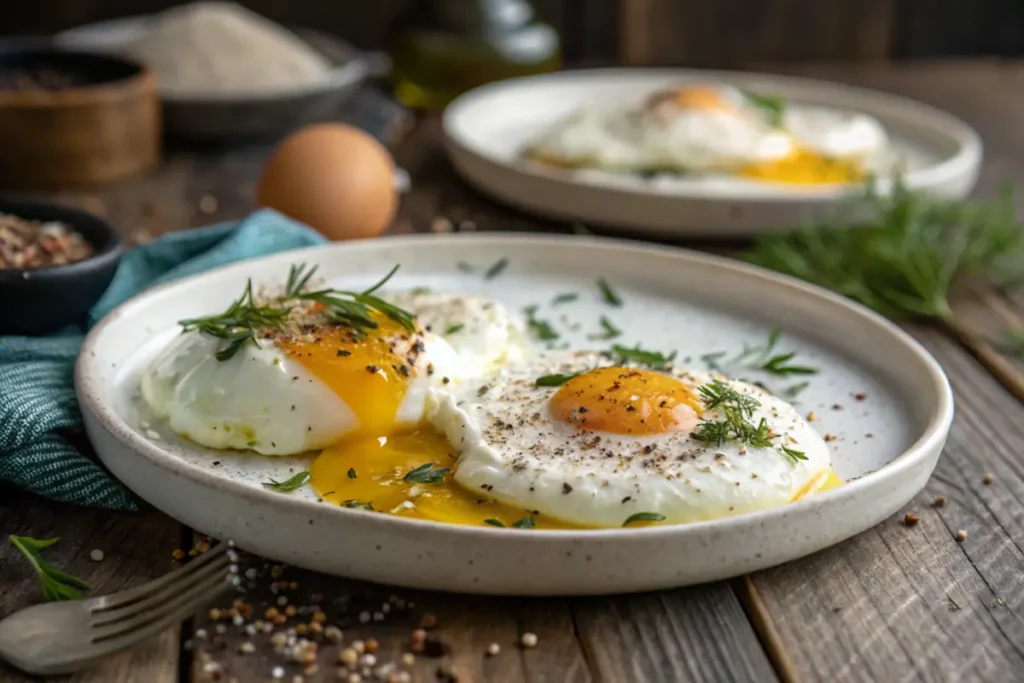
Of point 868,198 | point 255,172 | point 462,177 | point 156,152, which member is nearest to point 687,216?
point 868,198

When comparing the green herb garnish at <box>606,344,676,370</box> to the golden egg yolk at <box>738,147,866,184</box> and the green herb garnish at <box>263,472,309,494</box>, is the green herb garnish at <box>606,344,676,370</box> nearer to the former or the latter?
the green herb garnish at <box>263,472,309,494</box>

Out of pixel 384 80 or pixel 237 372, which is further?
pixel 384 80

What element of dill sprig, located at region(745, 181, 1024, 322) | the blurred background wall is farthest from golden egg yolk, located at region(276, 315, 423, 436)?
the blurred background wall

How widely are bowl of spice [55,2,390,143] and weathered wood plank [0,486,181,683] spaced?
185 centimetres

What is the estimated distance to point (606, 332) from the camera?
91.0 inches

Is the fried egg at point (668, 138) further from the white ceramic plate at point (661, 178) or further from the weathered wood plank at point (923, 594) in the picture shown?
→ the weathered wood plank at point (923, 594)

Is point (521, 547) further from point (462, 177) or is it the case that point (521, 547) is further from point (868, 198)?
point (462, 177)

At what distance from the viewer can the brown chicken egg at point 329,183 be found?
2.83 m

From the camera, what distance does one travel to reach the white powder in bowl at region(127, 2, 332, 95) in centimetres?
362

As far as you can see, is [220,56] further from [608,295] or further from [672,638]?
[672,638]

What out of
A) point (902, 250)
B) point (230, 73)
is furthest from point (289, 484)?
point (230, 73)

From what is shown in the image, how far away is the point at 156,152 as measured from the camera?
345cm

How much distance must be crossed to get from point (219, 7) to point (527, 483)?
286 cm

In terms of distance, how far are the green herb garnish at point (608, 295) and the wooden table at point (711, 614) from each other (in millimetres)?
700
